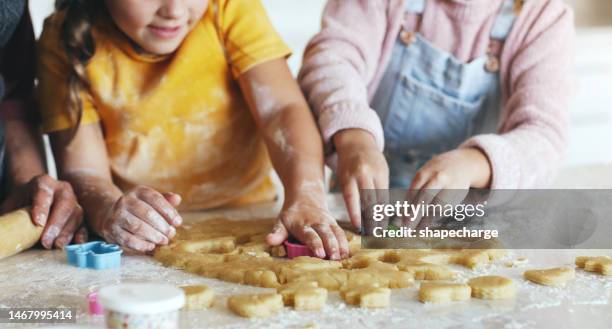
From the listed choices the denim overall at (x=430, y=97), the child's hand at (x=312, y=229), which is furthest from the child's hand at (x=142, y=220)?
the denim overall at (x=430, y=97)

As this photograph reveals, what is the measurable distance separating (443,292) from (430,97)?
0.75 metres

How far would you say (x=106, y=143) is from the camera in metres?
1.37

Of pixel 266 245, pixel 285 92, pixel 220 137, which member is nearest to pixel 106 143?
pixel 220 137

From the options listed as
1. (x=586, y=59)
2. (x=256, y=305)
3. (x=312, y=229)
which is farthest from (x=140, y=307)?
(x=586, y=59)

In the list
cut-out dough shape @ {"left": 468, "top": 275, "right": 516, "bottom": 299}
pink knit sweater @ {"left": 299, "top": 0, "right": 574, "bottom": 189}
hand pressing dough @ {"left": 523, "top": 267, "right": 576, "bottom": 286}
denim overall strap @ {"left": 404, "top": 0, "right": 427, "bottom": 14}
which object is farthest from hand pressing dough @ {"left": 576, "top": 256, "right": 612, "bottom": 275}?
denim overall strap @ {"left": 404, "top": 0, "right": 427, "bottom": 14}

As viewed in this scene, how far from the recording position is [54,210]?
1138 millimetres

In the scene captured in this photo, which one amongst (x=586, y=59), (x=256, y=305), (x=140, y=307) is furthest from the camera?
(x=586, y=59)

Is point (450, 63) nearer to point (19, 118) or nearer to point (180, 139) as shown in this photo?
point (180, 139)

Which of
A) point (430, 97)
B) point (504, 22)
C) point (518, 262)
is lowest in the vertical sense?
point (518, 262)

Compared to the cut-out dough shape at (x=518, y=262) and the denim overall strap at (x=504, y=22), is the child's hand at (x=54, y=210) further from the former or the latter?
the denim overall strap at (x=504, y=22)

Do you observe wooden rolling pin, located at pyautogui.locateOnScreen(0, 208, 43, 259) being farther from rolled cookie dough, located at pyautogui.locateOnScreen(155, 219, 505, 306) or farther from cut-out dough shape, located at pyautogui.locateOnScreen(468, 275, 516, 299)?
cut-out dough shape, located at pyautogui.locateOnScreen(468, 275, 516, 299)

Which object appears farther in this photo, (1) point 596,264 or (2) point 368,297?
(1) point 596,264

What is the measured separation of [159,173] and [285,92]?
293 mm

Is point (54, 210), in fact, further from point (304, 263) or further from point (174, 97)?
point (304, 263)
